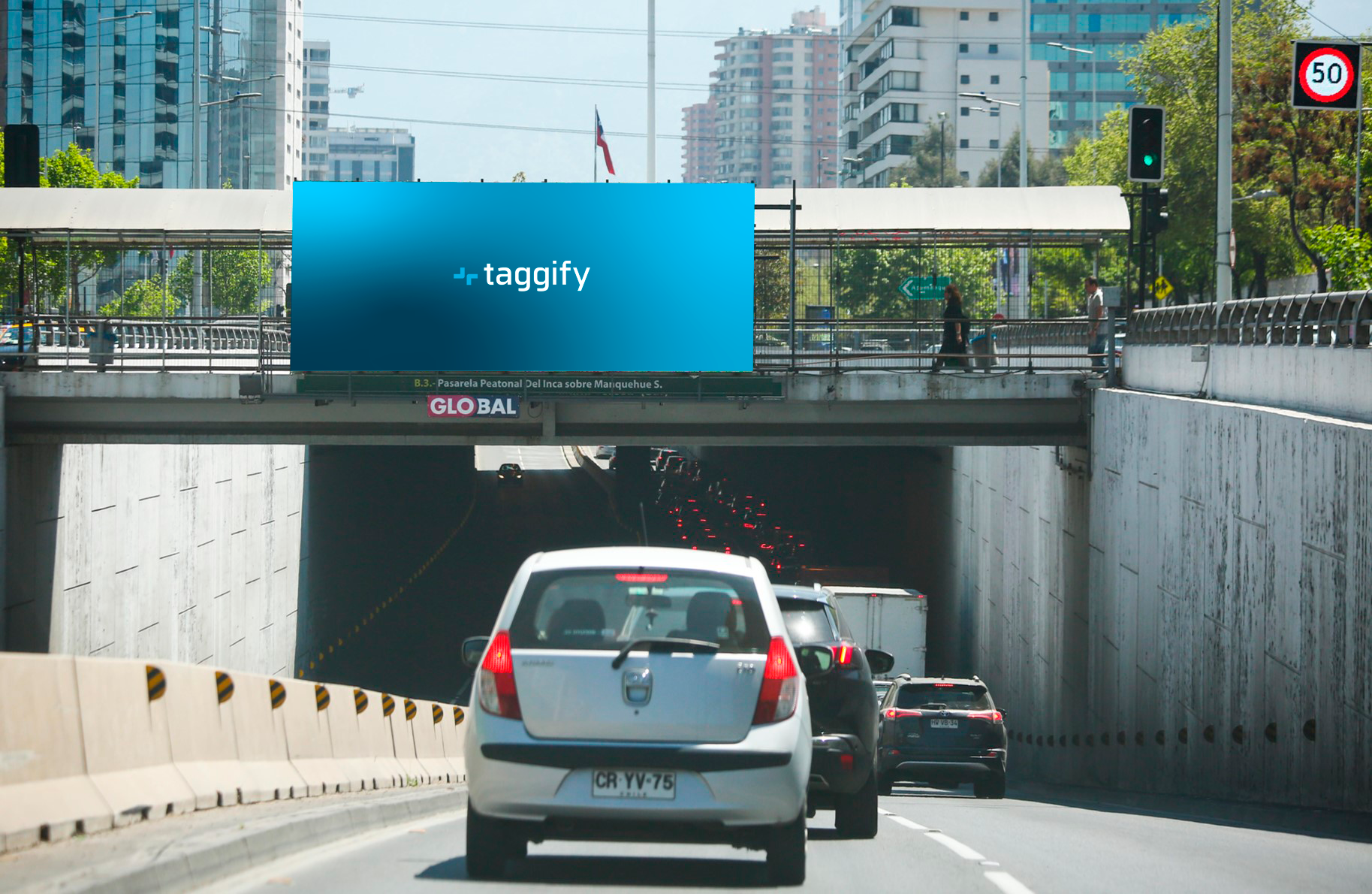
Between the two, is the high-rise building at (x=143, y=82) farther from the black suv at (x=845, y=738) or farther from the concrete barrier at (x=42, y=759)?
the concrete barrier at (x=42, y=759)

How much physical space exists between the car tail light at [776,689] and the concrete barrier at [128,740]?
2998 mm

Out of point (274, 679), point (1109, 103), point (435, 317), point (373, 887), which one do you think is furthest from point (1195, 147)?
point (1109, 103)

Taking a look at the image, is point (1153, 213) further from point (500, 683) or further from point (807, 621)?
point (500, 683)

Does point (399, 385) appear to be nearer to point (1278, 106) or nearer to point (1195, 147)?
point (1278, 106)

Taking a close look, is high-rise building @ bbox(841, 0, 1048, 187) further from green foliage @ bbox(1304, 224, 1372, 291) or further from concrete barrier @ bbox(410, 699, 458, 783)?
concrete barrier @ bbox(410, 699, 458, 783)

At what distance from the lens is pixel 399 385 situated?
2705 cm

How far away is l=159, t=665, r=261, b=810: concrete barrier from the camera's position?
923 centimetres

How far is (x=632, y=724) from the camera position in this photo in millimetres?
7344

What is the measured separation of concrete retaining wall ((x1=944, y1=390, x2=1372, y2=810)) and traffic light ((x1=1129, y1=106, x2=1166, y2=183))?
291 cm

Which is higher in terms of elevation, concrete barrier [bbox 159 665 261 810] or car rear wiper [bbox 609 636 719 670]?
car rear wiper [bbox 609 636 719 670]

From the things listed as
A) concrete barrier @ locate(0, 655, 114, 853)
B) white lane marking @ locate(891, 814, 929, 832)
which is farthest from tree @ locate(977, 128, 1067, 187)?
concrete barrier @ locate(0, 655, 114, 853)

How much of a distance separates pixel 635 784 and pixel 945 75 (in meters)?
153

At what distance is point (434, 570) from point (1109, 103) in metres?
134

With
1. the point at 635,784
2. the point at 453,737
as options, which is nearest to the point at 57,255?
the point at 453,737
